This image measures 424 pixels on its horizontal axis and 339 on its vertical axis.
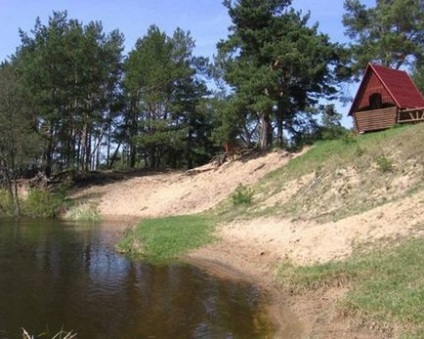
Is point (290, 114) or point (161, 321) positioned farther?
point (290, 114)

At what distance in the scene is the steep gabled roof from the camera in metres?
35.9

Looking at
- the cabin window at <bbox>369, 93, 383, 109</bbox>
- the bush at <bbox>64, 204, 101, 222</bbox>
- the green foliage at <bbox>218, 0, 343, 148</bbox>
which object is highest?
the green foliage at <bbox>218, 0, 343, 148</bbox>

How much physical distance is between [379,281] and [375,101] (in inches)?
991

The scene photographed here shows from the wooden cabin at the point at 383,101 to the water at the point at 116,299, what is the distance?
65.2ft

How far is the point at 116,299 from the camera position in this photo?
663 inches

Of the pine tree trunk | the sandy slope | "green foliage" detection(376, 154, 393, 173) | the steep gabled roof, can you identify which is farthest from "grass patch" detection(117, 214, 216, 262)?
the pine tree trunk

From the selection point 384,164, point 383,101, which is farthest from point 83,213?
point 384,164

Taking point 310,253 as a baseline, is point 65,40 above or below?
above

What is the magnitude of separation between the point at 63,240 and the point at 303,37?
83.4 feet

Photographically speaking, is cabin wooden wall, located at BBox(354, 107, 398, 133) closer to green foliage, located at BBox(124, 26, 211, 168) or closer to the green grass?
the green grass

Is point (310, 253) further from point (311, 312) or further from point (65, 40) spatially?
point (65, 40)

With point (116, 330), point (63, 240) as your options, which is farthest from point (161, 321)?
point (63, 240)

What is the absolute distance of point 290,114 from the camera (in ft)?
162

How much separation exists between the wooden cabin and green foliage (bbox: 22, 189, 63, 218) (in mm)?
27156
